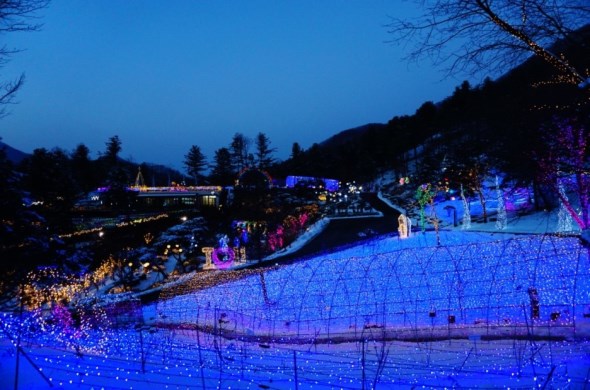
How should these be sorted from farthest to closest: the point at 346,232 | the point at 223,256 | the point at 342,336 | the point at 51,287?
the point at 346,232, the point at 223,256, the point at 51,287, the point at 342,336

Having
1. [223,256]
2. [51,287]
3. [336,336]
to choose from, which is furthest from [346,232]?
[336,336]

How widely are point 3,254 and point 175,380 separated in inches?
350

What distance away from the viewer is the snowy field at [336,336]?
17.4 feet

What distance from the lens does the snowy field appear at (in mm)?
5312

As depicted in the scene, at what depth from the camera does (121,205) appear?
39688mm

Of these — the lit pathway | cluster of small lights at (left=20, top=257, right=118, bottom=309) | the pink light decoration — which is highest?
the lit pathway

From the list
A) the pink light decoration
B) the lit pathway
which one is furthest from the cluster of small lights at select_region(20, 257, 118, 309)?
the lit pathway

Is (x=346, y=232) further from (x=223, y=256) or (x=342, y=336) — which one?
(x=342, y=336)

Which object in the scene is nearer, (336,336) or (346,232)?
(336,336)

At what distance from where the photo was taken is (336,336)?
8992 mm

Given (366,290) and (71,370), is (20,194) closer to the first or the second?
(71,370)

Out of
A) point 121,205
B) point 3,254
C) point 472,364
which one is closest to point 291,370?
point 472,364

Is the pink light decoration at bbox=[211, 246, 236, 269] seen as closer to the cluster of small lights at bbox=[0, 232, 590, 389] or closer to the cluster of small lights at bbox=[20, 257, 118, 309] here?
the cluster of small lights at bbox=[20, 257, 118, 309]

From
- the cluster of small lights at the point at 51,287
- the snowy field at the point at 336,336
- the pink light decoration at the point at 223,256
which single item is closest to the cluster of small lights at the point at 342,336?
the snowy field at the point at 336,336
